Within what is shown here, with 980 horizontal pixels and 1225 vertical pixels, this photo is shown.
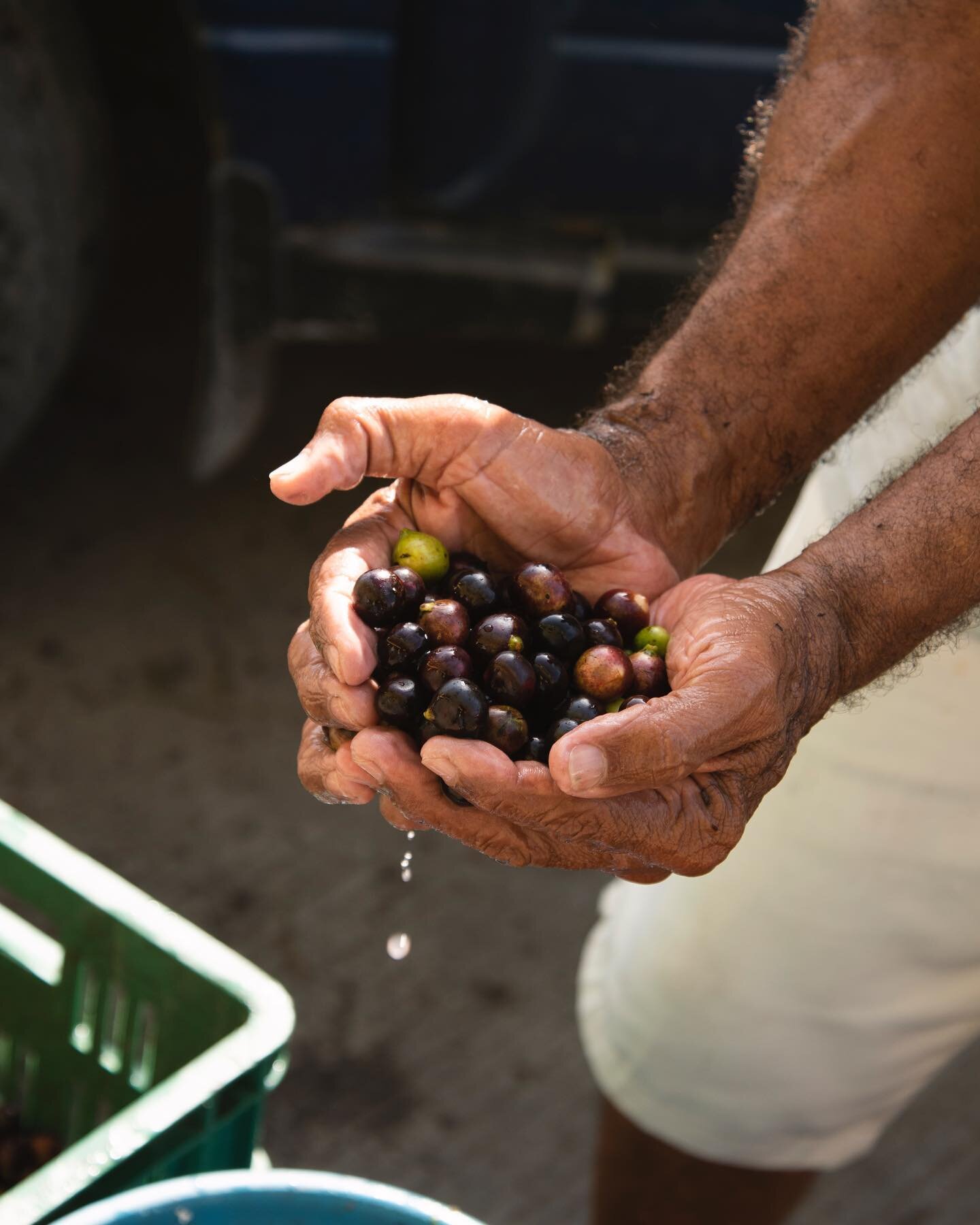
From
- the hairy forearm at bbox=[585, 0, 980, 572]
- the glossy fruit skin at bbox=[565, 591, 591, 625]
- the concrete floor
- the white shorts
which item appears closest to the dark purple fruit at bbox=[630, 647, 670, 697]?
the glossy fruit skin at bbox=[565, 591, 591, 625]

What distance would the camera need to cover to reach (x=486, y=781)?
1534 mm

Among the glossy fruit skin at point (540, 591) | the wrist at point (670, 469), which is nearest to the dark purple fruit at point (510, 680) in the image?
the glossy fruit skin at point (540, 591)

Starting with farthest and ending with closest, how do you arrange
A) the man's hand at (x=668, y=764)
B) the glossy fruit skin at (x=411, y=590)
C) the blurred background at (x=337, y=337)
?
the blurred background at (x=337, y=337) → the glossy fruit skin at (x=411, y=590) → the man's hand at (x=668, y=764)

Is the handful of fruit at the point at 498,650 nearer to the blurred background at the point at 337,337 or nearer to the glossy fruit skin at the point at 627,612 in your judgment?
the glossy fruit skin at the point at 627,612

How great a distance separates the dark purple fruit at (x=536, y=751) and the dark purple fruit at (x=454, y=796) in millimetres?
86

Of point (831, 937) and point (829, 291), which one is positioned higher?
point (829, 291)

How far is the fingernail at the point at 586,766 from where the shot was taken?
149 cm

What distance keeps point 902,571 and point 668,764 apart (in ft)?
1.47

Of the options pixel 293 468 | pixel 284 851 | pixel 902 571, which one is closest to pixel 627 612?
pixel 902 571

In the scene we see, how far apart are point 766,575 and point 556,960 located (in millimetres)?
1831

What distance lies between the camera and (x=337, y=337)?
394cm

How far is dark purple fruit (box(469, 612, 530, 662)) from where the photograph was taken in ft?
5.66

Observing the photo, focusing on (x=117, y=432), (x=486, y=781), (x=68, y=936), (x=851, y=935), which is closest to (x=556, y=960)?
(x=851, y=935)

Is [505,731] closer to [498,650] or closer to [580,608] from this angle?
[498,650]
